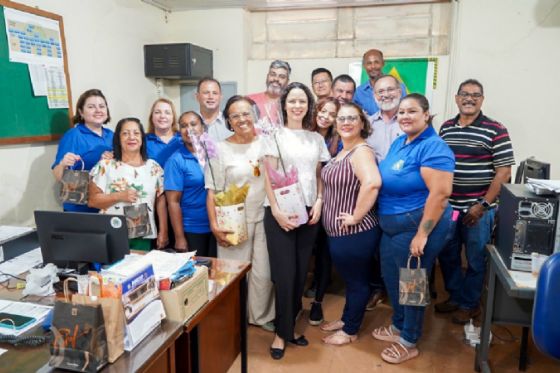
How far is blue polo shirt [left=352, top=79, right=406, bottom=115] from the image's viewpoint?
3.14 meters

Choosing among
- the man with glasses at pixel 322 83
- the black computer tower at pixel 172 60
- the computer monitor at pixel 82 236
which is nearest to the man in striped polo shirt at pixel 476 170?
the man with glasses at pixel 322 83

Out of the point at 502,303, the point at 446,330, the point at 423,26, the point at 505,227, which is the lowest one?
the point at 446,330

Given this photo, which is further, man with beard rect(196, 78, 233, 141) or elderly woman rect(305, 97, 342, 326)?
man with beard rect(196, 78, 233, 141)

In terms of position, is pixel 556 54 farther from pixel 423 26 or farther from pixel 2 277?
pixel 2 277

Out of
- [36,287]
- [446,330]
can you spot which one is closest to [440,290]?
[446,330]

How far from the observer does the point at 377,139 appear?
2.76 meters

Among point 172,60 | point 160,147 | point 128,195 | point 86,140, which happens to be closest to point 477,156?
point 160,147

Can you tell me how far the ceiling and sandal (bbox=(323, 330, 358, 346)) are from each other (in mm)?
3241

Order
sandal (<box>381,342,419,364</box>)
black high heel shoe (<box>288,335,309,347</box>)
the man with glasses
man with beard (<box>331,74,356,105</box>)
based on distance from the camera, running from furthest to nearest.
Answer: the man with glasses
man with beard (<box>331,74,356,105</box>)
black high heel shoe (<box>288,335,309,347</box>)
sandal (<box>381,342,419,364</box>)

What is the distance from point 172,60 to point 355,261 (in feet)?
9.46

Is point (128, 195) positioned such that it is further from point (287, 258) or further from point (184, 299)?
point (184, 299)

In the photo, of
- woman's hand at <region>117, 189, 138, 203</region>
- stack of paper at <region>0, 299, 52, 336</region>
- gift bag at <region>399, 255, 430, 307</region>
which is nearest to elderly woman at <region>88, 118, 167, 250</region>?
woman's hand at <region>117, 189, 138, 203</region>

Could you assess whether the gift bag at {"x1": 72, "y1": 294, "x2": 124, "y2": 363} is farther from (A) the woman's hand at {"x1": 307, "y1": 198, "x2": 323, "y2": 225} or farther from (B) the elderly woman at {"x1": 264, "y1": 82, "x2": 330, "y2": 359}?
(A) the woman's hand at {"x1": 307, "y1": 198, "x2": 323, "y2": 225}

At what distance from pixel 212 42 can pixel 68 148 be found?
237 centimetres
